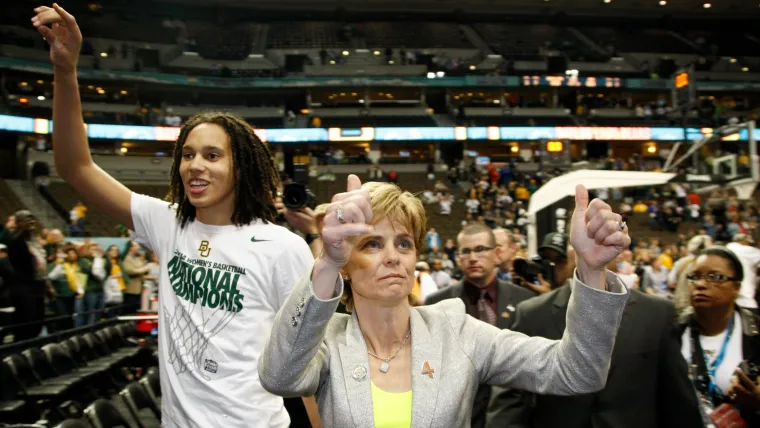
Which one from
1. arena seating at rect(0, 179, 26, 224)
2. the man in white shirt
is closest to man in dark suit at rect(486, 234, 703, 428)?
the man in white shirt

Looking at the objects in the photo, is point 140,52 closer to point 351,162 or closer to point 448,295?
point 351,162

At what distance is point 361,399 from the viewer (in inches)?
56.7

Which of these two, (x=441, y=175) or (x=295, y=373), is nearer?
(x=295, y=373)

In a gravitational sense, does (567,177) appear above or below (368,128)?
below

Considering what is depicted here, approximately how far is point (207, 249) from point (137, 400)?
7.91 feet

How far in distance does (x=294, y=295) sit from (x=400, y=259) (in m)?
0.28

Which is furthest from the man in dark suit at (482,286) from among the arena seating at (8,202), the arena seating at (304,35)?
the arena seating at (304,35)

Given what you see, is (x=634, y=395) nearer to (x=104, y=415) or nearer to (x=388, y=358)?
(x=388, y=358)

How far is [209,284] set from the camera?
6.34 feet

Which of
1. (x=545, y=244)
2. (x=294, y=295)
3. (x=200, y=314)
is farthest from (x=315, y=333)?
(x=545, y=244)

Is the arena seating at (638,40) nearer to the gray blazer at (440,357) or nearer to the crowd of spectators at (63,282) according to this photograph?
the crowd of spectators at (63,282)

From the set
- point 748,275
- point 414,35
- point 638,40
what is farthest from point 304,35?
point 748,275

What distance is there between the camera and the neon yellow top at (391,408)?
4.72 ft

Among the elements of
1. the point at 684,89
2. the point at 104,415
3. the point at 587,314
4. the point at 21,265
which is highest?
the point at 684,89
